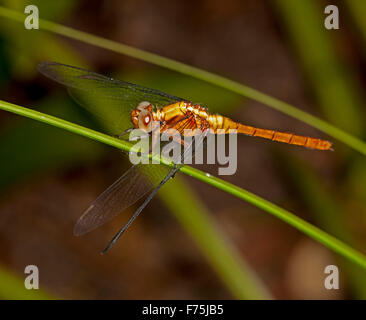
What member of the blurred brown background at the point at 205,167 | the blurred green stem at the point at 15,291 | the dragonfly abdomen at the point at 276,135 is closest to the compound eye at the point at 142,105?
the blurred brown background at the point at 205,167

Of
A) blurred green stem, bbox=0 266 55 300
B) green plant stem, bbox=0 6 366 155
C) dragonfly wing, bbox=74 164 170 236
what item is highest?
green plant stem, bbox=0 6 366 155

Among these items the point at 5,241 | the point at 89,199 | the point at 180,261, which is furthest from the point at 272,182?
the point at 5,241

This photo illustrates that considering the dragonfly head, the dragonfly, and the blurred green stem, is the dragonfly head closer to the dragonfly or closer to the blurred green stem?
the dragonfly

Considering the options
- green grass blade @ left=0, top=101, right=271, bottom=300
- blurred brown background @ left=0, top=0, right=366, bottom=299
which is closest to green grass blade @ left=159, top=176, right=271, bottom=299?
green grass blade @ left=0, top=101, right=271, bottom=300

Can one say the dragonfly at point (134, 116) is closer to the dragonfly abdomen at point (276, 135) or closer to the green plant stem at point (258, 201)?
the dragonfly abdomen at point (276, 135)

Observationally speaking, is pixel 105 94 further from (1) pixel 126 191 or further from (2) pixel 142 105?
(1) pixel 126 191

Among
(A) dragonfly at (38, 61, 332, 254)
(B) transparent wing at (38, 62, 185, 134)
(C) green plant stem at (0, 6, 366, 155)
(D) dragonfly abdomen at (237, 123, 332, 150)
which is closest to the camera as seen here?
(C) green plant stem at (0, 6, 366, 155)

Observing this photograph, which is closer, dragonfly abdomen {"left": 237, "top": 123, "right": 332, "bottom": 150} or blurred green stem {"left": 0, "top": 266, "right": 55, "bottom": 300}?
blurred green stem {"left": 0, "top": 266, "right": 55, "bottom": 300}
